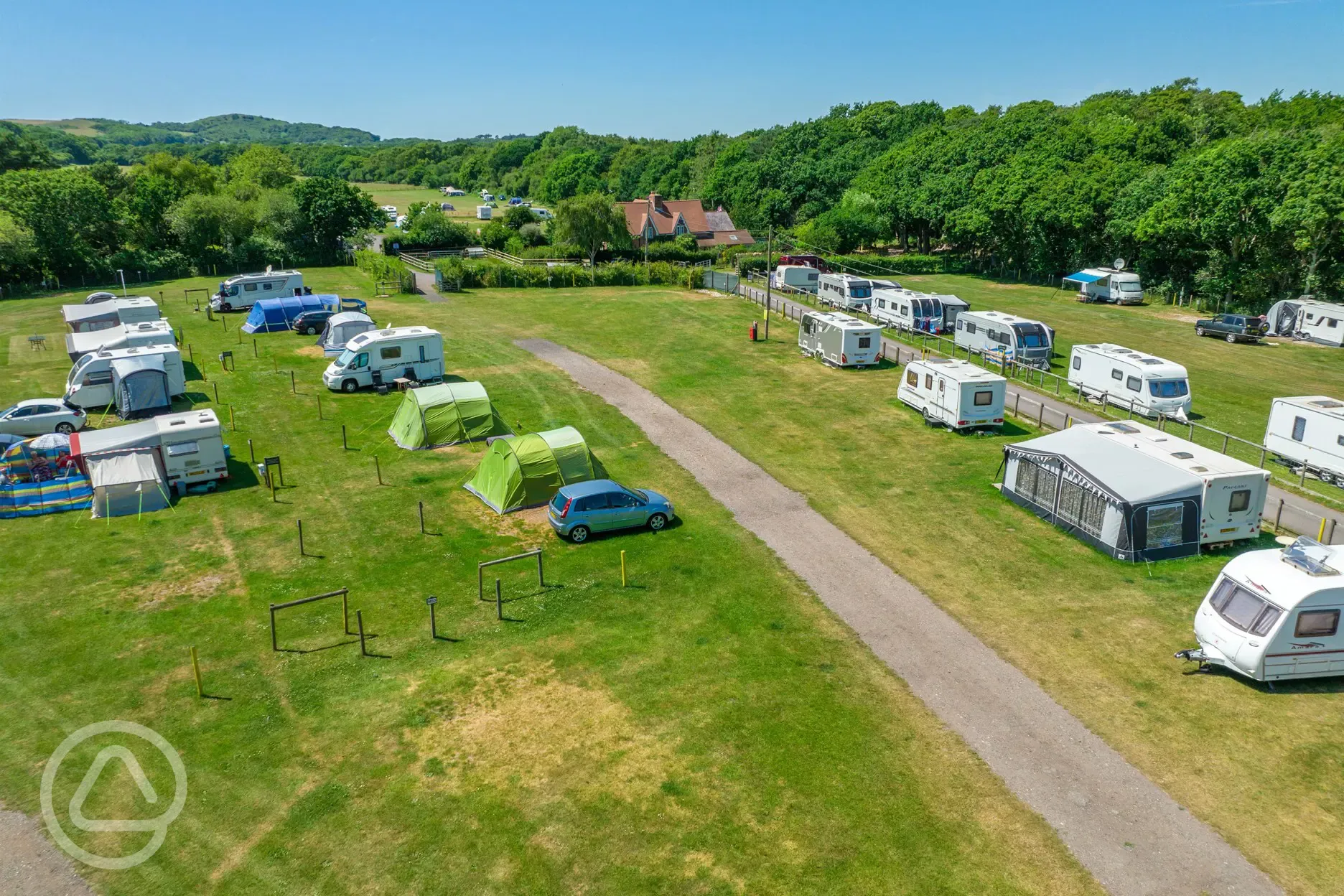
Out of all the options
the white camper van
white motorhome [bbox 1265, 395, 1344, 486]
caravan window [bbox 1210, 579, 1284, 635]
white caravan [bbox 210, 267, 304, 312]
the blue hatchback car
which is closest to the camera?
caravan window [bbox 1210, 579, 1284, 635]

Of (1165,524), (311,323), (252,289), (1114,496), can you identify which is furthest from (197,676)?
(252,289)

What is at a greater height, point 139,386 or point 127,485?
point 139,386

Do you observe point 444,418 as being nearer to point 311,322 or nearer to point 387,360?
point 387,360

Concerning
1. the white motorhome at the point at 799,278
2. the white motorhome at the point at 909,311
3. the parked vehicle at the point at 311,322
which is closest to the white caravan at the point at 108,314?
the parked vehicle at the point at 311,322

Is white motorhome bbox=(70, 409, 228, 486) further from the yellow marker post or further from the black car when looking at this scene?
the black car

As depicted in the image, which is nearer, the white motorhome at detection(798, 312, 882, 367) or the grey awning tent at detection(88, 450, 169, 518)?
the grey awning tent at detection(88, 450, 169, 518)

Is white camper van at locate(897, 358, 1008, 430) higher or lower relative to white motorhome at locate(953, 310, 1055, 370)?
lower

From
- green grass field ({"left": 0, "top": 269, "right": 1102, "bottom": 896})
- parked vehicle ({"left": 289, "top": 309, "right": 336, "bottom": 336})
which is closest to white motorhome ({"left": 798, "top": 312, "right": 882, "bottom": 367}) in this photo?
green grass field ({"left": 0, "top": 269, "right": 1102, "bottom": 896})
